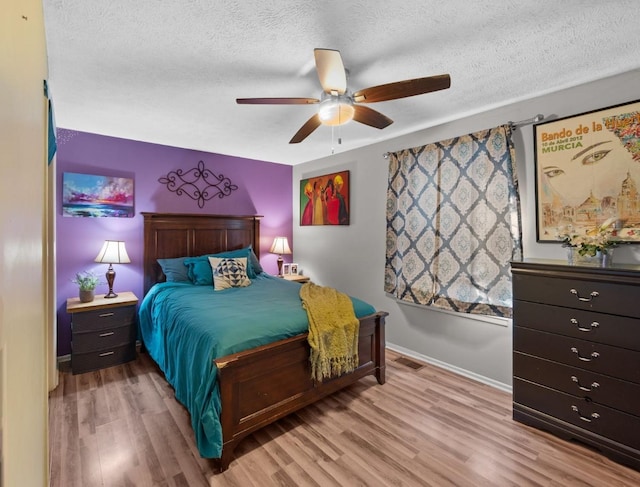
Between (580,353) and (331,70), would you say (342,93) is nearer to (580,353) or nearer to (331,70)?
→ (331,70)

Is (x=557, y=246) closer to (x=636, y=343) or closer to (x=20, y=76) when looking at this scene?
(x=636, y=343)

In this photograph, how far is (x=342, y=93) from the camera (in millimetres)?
1949

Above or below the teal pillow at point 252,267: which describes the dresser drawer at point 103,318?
below

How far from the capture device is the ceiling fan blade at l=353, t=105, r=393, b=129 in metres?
2.09

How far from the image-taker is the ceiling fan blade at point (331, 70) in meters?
1.56

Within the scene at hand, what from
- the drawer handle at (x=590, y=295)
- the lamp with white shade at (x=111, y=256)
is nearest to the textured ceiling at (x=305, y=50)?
the lamp with white shade at (x=111, y=256)

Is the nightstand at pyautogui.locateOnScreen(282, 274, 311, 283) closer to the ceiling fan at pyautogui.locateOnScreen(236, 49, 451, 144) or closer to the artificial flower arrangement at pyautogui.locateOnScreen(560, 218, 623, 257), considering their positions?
the ceiling fan at pyautogui.locateOnScreen(236, 49, 451, 144)

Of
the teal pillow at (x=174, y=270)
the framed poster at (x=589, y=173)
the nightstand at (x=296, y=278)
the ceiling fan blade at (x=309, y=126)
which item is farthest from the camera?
the nightstand at (x=296, y=278)

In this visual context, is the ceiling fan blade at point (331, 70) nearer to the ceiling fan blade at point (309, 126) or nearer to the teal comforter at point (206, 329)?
the ceiling fan blade at point (309, 126)

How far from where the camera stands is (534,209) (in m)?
2.49

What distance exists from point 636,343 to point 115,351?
407 centimetres

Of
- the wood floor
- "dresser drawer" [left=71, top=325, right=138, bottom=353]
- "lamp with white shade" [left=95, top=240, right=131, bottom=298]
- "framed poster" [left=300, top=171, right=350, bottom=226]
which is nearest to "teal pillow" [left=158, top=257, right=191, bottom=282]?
"lamp with white shade" [left=95, top=240, right=131, bottom=298]

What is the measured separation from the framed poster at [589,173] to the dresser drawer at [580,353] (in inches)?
29.8

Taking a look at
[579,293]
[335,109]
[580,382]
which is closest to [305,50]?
[335,109]
